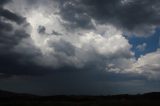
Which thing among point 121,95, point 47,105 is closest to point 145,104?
point 47,105

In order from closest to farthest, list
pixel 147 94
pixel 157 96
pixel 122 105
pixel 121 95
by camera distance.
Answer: pixel 122 105 → pixel 157 96 → pixel 147 94 → pixel 121 95

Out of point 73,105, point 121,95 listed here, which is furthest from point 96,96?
point 73,105

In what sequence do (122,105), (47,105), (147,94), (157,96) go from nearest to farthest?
1. (122,105)
2. (47,105)
3. (157,96)
4. (147,94)

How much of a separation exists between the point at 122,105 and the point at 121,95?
58.8 meters

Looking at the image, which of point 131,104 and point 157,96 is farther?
point 157,96

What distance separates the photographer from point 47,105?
98.6 meters

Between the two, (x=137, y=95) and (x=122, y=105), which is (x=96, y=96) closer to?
(x=137, y=95)

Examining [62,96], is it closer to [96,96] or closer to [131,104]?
[96,96]

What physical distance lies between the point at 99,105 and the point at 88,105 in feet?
13.8

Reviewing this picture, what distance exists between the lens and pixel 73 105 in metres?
98.1

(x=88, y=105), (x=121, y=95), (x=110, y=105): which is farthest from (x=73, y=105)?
(x=121, y=95)

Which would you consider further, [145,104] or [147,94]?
[147,94]

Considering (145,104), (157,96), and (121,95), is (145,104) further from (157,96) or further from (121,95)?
(121,95)

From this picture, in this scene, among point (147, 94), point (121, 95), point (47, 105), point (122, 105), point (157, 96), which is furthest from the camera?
point (121, 95)
